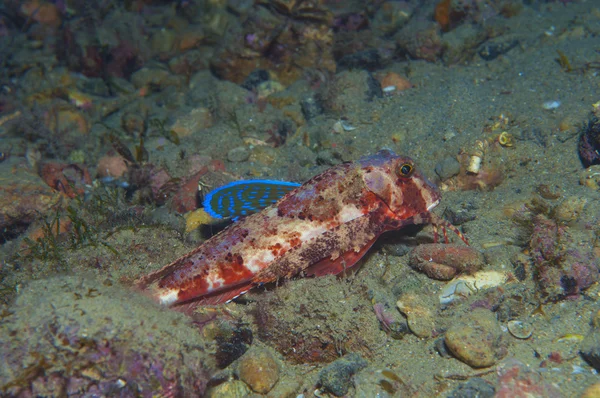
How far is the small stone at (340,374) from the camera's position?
2955 mm

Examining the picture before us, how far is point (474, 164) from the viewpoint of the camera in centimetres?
497

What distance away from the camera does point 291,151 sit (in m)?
6.25

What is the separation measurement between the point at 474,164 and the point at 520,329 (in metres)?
2.49

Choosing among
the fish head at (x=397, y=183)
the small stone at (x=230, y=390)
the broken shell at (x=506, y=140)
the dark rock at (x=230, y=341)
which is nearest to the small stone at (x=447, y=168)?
the broken shell at (x=506, y=140)

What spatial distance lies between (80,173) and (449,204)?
5.75 metres

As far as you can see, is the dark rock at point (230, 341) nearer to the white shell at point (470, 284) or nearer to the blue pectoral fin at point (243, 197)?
the blue pectoral fin at point (243, 197)

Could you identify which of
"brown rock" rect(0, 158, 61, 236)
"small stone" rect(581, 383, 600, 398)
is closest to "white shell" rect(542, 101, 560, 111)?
"small stone" rect(581, 383, 600, 398)

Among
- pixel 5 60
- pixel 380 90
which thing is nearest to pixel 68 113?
pixel 5 60

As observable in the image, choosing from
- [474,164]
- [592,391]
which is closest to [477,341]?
[592,391]

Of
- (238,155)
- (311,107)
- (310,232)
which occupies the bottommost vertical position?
(238,155)

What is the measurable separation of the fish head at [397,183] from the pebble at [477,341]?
1.24 m

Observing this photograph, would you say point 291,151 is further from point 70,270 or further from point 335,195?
point 70,270

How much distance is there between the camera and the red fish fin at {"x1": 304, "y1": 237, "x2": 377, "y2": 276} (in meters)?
3.73

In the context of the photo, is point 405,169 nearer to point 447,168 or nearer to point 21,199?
point 447,168
